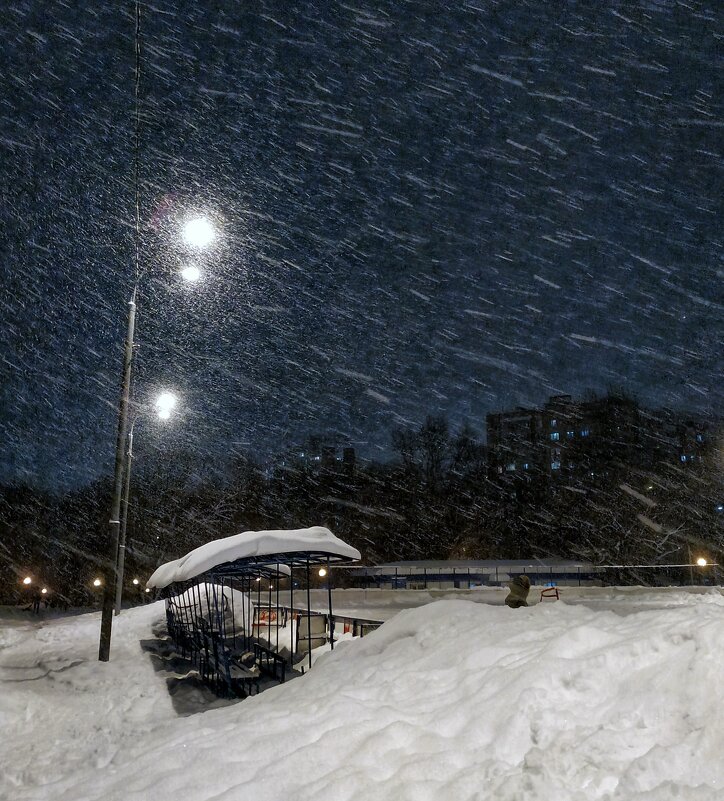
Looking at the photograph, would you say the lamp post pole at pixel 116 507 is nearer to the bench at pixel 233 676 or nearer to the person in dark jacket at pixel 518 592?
the bench at pixel 233 676

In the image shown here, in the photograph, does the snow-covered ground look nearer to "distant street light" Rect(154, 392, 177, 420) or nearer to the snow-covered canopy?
the snow-covered canopy

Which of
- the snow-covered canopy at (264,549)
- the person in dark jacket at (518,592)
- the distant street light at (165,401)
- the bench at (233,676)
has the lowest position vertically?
the bench at (233,676)

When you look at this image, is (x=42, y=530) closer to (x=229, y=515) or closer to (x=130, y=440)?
(x=229, y=515)

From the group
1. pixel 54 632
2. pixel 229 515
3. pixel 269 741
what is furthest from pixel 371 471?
pixel 269 741

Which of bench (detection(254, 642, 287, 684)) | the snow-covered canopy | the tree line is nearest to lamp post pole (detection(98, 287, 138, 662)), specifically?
bench (detection(254, 642, 287, 684))

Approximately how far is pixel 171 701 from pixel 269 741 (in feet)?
16.9

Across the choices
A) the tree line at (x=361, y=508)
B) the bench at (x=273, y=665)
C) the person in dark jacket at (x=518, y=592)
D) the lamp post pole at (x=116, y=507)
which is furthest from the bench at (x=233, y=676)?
the tree line at (x=361, y=508)

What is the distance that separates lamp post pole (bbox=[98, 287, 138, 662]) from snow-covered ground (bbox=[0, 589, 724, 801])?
17.4ft

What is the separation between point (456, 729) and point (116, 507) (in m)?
10.6

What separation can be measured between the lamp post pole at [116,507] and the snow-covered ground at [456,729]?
17.4ft

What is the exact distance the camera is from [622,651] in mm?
5066

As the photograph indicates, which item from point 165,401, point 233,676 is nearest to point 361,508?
point 165,401

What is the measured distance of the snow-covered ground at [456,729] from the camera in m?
4.05

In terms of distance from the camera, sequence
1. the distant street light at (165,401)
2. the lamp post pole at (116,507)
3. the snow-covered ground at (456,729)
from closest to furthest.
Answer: the snow-covered ground at (456,729), the lamp post pole at (116,507), the distant street light at (165,401)
